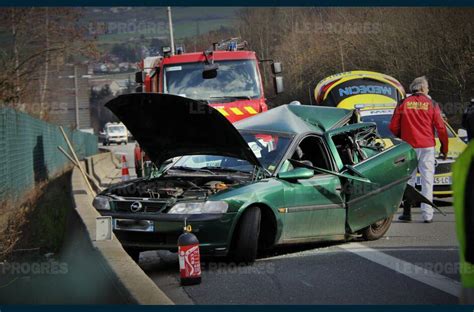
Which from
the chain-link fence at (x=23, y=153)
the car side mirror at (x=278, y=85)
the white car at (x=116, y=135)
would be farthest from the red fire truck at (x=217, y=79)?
the white car at (x=116, y=135)

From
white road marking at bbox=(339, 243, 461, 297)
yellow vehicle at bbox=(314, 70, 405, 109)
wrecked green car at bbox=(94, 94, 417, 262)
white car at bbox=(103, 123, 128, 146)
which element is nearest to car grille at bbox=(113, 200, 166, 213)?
wrecked green car at bbox=(94, 94, 417, 262)

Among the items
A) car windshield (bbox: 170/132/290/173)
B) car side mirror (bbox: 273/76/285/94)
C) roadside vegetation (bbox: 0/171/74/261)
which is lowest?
roadside vegetation (bbox: 0/171/74/261)

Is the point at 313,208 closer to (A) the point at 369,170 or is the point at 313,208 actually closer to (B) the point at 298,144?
(B) the point at 298,144

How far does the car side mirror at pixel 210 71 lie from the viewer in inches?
690

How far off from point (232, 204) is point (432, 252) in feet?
7.61

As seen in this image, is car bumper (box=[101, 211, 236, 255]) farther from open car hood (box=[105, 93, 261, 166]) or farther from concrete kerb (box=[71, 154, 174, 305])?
open car hood (box=[105, 93, 261, 166])

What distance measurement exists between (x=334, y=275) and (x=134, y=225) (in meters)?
1.93

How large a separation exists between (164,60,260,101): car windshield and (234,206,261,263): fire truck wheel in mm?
9469

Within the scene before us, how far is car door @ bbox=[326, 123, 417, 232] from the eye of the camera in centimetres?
949

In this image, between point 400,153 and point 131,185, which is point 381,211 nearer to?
point 400,153

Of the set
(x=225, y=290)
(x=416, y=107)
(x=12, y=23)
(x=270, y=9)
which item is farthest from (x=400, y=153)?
(x=270, y=9)

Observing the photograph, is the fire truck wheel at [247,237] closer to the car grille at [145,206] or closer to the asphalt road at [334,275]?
the asphalt road at [334,275]

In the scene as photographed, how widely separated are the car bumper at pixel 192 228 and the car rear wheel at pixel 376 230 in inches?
98.8

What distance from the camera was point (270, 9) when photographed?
50.9 m
